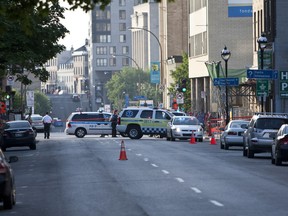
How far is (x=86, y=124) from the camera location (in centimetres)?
7669

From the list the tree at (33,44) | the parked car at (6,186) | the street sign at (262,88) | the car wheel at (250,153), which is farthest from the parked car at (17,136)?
the parked car at (6,186)

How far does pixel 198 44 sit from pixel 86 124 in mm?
34837

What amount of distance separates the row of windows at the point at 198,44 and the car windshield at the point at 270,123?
207 ft

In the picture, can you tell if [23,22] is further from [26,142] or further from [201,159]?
[26,142]

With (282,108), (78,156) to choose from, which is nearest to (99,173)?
(78,156)

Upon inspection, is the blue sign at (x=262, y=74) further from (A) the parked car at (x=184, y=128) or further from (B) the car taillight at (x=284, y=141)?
(B) the car taillight at (x=284, y=141)

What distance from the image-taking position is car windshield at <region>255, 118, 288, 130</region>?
41.5 m

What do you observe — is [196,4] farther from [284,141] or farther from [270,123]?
[284,141]

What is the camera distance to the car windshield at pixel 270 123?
41.5m

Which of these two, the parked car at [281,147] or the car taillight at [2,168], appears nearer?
the car taillight at [2,168]

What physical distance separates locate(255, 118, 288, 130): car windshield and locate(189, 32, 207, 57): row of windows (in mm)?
63012

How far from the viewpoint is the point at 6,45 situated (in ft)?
157

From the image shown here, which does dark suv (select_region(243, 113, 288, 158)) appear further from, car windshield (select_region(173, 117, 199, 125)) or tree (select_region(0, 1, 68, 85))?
car windshield (select_region(173, 117, 199, 125))

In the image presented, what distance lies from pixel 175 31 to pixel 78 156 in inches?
3966
